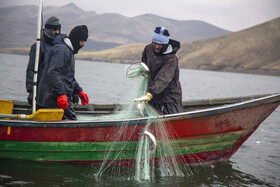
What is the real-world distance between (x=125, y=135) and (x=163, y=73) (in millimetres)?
1313

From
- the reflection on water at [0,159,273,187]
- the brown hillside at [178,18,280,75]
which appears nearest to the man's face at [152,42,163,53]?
the reflection on water at [0,159,273,187]

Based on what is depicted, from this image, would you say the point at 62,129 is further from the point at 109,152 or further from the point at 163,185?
the point at 163,185

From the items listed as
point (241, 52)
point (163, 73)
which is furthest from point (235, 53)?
point (163, 73)

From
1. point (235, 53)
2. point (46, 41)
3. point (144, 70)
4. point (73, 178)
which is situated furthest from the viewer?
point (235, 53)

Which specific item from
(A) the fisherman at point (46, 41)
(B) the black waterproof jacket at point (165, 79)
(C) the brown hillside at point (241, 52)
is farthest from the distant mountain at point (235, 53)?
(A) the fisherman at point (46, 41)

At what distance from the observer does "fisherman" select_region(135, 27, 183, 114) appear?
5941mm

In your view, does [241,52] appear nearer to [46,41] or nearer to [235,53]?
[235,53]

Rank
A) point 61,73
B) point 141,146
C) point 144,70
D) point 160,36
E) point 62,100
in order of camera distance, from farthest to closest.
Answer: point 144,70 < point 141,146 < point 160,36 < point 61,73 < point 62,100

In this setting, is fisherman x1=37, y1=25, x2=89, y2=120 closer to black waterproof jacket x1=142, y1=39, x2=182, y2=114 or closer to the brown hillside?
black waterproof jacket x1=142, y1=39, x2=182, y2=114

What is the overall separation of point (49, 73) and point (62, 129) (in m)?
1.02

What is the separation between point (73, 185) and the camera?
5.86 m

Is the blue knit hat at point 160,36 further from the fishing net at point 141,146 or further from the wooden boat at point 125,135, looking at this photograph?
the wooden boat at point 125,135

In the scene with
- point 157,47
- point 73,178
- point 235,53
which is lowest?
point 73,178

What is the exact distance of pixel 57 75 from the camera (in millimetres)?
5602
